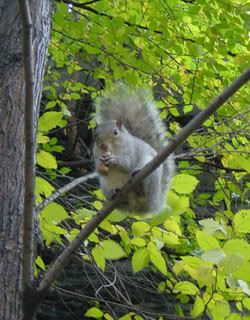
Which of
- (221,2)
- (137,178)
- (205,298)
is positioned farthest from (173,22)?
(137,178)

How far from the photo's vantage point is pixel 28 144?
4.18ft

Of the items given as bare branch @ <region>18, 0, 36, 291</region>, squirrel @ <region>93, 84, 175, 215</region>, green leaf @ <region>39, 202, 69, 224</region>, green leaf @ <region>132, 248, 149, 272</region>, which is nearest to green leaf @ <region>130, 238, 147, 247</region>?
green leaf @ <region>132, 248, 149, 272</region>

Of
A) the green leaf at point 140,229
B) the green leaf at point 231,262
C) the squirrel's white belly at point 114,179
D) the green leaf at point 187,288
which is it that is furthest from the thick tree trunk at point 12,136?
the green leaf at point 187,288

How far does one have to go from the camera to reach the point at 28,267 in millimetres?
1359

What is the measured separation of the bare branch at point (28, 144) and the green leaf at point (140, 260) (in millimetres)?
525

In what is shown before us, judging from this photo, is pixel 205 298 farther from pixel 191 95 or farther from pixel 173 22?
pixel 173 22

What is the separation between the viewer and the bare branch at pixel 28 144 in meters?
1.19

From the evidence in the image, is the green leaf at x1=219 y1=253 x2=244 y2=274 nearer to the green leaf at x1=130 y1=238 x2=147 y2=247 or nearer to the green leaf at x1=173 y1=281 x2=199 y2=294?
the green leaf at x1=130 y1=238 x2=147 y2=247

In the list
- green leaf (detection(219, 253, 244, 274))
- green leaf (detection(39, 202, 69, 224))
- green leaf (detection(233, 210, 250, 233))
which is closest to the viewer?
green leaf (detection(219, 253, 244, 274))

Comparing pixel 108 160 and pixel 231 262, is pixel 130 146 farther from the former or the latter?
pixel 231 262

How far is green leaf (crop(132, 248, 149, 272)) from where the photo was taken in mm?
1833

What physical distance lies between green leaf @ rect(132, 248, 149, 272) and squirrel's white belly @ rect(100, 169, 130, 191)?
0.74 feet

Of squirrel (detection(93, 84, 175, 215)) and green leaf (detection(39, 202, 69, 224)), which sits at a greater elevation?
squirrel (detection(93, 84, 175, 215))

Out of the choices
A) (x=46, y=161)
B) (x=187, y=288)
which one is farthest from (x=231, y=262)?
(x=46, y=161)
